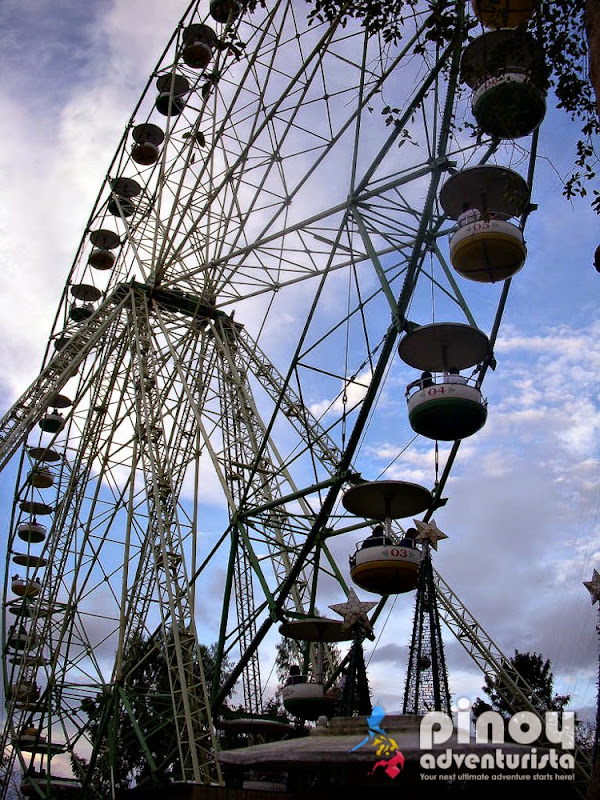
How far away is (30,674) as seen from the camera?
24562 mm

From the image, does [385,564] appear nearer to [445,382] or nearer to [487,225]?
[445,382]

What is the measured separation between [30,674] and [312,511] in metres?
11.8

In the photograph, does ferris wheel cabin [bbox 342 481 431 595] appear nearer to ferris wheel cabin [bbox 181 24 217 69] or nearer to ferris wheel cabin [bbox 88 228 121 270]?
ferris wheel cabin [bbox 181 24 217 69]

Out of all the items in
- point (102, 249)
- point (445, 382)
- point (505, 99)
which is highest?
point (102, 249)

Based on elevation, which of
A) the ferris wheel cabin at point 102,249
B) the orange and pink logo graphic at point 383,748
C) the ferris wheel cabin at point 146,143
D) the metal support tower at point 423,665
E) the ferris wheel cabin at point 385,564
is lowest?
the orange and pink logo graphic at point 383,748

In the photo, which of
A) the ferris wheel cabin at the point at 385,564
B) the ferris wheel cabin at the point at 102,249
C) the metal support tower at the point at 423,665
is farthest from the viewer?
the ferris wheel cabin at the point at 102,249

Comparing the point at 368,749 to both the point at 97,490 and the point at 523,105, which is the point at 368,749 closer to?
the point at 523,105

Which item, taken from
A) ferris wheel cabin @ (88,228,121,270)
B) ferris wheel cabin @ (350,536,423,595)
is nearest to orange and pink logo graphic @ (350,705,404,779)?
ferris wheel cabin @ (350,536,423,595)

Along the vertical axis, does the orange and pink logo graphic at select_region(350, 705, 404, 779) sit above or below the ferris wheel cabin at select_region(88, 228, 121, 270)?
below

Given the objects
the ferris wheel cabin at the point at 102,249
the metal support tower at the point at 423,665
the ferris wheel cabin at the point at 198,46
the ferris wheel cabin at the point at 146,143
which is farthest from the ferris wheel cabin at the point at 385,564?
the ferris wheel cabin at the point at 102,249

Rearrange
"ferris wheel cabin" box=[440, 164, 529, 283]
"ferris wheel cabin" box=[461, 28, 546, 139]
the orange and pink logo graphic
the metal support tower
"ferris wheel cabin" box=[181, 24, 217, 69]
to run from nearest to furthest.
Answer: the orange and pink logo graphic
the metal support tower
"ferris wheel cabin" box=[461, 28, 546, 139]
"ferris wheel cabin" box=[440, 164, 529, 283]
"ferris wheel cabin" box=[181, 24, 217, 69]

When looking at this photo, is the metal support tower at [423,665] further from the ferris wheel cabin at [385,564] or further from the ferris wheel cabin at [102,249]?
the ferris wheel cabin at [102,249]

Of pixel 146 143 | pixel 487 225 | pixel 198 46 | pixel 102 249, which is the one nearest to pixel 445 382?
pixel 487 225

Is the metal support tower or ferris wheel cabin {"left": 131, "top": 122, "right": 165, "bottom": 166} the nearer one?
the metal support tower
